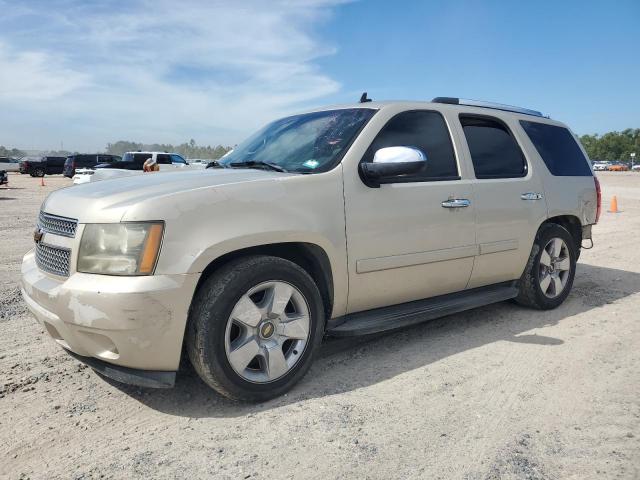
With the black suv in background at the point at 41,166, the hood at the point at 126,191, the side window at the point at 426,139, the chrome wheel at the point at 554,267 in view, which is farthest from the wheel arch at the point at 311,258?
the black suv in background at the point at 41,166

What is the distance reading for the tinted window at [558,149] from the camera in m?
4.91

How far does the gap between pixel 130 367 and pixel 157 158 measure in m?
25.2

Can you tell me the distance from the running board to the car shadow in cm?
27

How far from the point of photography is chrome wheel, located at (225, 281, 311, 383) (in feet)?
9.38

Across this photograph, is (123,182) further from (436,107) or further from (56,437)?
(436,107)

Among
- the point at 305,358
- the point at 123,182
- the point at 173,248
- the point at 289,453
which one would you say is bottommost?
the point at 289,453

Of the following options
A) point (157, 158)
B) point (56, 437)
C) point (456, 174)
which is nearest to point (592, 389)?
point (456, 174)

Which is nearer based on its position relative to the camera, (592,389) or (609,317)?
(592,389)

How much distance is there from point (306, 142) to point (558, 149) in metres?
2.89

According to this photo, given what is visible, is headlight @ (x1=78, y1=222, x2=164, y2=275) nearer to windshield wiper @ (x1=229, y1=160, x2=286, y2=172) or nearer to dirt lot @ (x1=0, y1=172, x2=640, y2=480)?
dirt lot @ (x1=0, y1=172, x2=640, y2=480)

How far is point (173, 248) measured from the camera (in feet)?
8.59

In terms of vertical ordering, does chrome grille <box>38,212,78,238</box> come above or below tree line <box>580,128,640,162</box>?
below

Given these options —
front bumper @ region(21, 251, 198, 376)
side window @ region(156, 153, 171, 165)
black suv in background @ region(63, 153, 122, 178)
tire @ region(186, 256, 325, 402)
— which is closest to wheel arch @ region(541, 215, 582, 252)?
tire @ region(186, 256, 325, 402)

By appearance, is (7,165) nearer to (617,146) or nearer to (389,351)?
(389,351)
